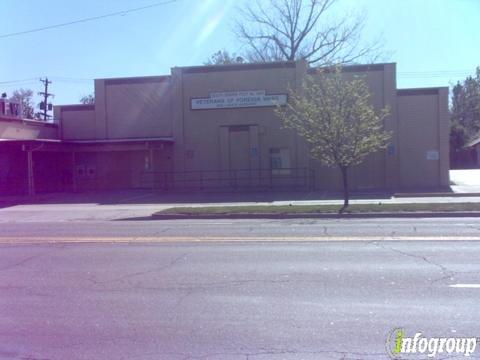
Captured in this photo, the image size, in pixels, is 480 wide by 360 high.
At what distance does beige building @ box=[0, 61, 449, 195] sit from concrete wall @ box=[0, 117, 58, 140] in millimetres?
693

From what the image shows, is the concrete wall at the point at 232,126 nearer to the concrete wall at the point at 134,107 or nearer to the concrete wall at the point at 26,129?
the concrete wall at the point at 134,107

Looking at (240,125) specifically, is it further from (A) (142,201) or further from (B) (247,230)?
(B) (247,230)

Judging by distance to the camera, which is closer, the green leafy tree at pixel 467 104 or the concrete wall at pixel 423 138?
the concrete wall at pixel 423 138

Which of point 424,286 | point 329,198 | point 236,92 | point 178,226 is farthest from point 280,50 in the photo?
point 424,286

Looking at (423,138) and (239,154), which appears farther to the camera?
(239,154)

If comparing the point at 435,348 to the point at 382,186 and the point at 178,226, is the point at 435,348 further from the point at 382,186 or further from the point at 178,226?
the point at 382,186

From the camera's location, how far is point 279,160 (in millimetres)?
31266

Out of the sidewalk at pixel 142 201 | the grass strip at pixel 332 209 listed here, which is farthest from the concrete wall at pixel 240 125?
the grass strip at pixel 332 209

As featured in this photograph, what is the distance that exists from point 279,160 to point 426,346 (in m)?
26.3

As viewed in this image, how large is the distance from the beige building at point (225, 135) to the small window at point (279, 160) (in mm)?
55

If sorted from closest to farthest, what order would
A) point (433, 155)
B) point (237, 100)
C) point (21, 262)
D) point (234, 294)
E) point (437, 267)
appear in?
point (234, 294) < point (437, 267) < point (21, 262) < point (433, 155) < point (237, 100)

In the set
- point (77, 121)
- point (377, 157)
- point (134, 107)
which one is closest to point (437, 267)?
point (377, 157)

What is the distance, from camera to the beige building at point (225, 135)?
30.0m

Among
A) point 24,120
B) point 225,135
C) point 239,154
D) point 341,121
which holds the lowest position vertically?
point 239,154
